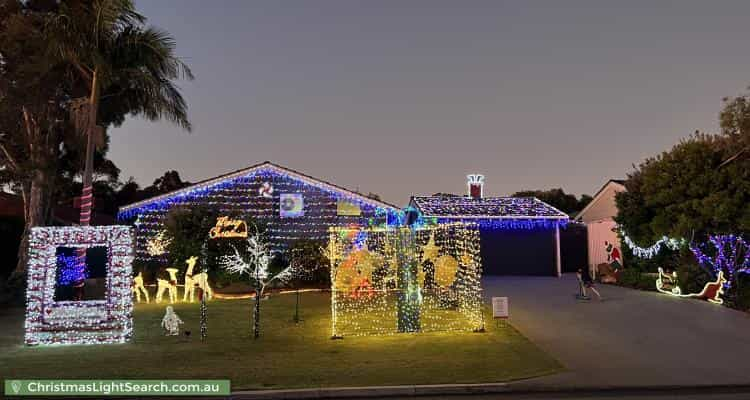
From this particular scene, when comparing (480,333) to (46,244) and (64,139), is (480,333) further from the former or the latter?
(64,139)

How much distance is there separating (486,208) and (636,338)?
49.3ft

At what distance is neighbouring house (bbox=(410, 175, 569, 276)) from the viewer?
24.7 meters

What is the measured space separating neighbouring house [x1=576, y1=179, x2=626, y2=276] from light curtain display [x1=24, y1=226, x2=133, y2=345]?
18.2 m

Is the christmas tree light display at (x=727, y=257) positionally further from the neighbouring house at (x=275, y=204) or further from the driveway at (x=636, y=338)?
the neighbouring house at (x=275, y=204)

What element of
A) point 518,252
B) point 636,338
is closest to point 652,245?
point 518,252

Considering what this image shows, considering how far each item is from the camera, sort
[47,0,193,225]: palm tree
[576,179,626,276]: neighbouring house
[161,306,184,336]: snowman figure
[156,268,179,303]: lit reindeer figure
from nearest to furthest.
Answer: [161,306,184,336]: snowman figure, [47,0,193,225]: palm tree, [156,268,179,303]: lit reindeer figure, [576,179,626,276]: neighbouring house

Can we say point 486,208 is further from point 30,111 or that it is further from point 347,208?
point 30,111

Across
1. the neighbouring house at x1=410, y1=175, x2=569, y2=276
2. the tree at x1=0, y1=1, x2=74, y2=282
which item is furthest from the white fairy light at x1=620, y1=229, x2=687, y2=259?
the tree at x1=0, y1=1, x2=74, y2=282

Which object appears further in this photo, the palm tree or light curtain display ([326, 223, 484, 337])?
the palm tree

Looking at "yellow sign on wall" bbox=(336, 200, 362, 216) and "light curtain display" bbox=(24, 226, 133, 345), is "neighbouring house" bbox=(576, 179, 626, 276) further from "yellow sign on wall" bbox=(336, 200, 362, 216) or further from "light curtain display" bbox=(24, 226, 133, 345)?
"light curtain display" bbox=(24, 226, 133, 345)

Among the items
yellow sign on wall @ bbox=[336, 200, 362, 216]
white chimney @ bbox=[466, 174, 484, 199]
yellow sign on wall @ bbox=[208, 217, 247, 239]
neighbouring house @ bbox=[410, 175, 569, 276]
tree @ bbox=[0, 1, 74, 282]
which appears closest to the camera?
tree @ bbox=[0, 1, 74, 282]

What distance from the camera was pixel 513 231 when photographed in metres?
25.7

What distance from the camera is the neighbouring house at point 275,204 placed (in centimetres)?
2317

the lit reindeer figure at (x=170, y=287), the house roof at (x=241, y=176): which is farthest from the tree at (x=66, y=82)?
the house roof at (x=241, y=176)
